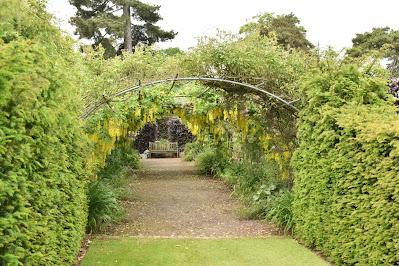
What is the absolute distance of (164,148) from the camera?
2744 cm

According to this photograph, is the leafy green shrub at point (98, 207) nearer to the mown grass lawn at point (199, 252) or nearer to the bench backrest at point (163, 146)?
the mown grass lawn at point (199, 252)

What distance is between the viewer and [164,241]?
795cm

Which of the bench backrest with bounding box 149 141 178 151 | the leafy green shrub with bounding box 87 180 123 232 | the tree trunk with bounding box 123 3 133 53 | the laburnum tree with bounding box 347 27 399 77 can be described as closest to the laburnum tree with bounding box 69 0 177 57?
the tree trunk with bounding box 123 3 133 53

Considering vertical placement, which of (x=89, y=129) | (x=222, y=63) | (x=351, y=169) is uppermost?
(x=222, y=63)

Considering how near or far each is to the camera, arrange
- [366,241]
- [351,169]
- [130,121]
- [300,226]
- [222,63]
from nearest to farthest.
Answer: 1. [366,241]
2. [351,169]
3. [300,226]
4. [222,63]
5. [130,121]

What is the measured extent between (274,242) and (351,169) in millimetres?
2373

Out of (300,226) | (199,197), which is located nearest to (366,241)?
(300,226)

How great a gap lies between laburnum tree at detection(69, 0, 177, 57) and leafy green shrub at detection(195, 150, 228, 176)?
992 cm

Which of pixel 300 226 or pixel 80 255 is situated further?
pixel 300 226

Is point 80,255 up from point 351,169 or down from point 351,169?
down

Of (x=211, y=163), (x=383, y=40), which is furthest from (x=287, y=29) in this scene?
(x=211, y=163)

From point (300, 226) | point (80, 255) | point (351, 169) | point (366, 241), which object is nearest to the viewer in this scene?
point (366, 241)

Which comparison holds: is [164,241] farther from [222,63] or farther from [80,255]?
[222,63]

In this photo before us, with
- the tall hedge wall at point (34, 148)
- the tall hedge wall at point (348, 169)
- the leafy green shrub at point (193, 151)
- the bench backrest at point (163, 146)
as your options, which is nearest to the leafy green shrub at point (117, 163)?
the leafy green shrub at point (193, 151)
